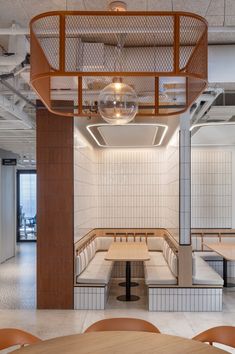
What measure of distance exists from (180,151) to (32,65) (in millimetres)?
4613

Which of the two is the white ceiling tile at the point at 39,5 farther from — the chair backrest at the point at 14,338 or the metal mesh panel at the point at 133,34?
the chair backrest at the point at 14,338

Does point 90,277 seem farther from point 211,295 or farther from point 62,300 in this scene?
point 211,295

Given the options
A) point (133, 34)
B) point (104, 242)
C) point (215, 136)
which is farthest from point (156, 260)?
point (133, 34)

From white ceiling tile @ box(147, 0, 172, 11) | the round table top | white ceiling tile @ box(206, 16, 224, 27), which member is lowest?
the round table top

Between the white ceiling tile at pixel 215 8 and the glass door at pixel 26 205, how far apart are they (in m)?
12.2

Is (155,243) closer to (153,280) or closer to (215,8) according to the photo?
(153,280)

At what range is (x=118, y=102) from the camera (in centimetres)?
242

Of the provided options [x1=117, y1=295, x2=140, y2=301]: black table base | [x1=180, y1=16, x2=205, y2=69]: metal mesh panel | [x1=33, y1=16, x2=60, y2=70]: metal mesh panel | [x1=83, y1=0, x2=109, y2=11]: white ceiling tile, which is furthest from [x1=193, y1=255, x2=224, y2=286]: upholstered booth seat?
[x1=33, y1=16, x2=60, y2=70]: metal mesh panel

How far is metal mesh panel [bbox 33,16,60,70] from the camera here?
2.02m

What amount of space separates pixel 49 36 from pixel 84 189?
5.54m

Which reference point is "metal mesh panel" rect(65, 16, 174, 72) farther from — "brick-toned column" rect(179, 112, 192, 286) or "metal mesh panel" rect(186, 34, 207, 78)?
"brick-toned column" rect(179, 112, 192, 286)

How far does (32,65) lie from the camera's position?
211cm

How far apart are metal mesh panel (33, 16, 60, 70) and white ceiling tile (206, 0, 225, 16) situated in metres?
2.11

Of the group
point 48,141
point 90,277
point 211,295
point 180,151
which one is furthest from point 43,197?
point 211,295
